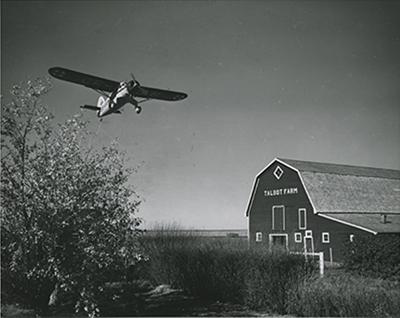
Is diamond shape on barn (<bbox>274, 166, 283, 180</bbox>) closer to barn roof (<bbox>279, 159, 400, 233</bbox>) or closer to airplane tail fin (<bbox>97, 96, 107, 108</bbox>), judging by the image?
barn roof (<bbox>279, 159, 400, 233</bbox>)

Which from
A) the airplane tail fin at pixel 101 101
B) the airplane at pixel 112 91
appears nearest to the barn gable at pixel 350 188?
the airplane at pixel 112 91

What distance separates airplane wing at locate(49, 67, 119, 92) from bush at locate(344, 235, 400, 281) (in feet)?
16.1

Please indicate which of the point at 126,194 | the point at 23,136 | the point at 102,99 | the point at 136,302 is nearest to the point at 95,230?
the point at 126,194

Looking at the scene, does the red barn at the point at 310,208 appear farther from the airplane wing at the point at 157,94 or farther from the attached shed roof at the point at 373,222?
the airplane wing at the point at 157,94

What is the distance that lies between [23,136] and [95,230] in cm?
125

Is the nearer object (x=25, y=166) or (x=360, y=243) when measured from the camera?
(x=25, y=166)

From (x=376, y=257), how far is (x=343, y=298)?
2405 millimetres

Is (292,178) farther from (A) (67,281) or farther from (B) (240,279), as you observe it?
(A) (67,281)

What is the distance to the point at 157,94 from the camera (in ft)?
17.6

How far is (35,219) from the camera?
437 centimetres

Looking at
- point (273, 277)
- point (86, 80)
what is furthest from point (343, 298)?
point (86, 80)

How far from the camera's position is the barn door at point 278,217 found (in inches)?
522

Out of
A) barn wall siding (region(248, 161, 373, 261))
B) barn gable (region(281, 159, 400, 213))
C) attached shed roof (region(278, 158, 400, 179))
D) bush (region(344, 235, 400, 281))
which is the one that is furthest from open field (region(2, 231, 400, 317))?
barn wall siding (region(248, 161, 373, 261))

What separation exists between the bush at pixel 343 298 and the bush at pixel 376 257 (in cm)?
128
